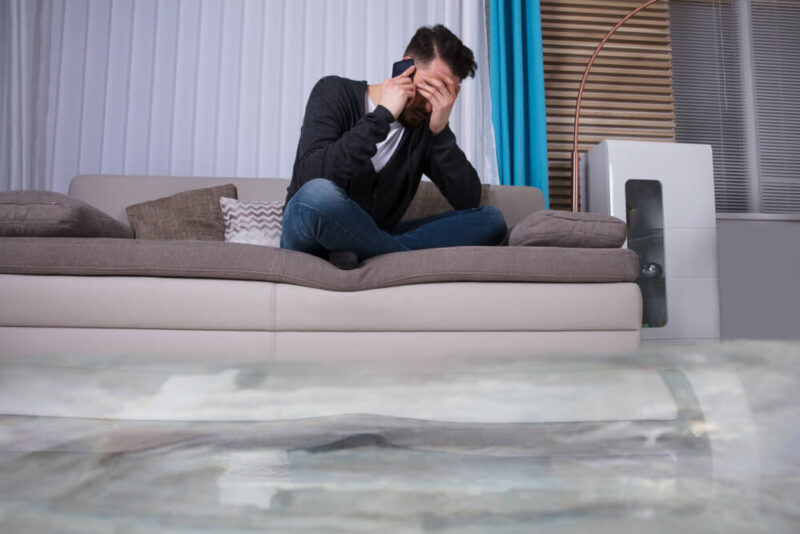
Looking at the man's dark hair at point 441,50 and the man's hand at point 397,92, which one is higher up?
the man's dark hair at point 441,50

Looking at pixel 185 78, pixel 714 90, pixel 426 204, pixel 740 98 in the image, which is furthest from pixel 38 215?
pixel 740 98

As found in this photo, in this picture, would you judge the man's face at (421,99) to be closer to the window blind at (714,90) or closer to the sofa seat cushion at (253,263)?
the sofa seat cushion at (253,263)

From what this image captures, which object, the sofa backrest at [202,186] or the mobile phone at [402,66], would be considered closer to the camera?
the mobile phone at [402,66]

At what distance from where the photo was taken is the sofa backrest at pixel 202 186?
2.26 metres

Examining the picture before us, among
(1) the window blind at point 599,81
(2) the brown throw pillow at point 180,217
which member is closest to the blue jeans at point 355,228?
(2) the brown throw pillow at point 180,217

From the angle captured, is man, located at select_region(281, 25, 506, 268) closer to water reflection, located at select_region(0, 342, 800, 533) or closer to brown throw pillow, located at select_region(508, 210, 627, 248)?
brown throw pillow, located at select_region(508, 210, 627, 248)

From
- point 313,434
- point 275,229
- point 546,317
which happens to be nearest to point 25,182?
point 275,229

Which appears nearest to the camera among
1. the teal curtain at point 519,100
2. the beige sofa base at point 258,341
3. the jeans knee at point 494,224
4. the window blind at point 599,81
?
the beige sofa base at point 258,341

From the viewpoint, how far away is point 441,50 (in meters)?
1.59

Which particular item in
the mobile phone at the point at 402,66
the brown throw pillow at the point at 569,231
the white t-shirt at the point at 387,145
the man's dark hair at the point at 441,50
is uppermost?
the man's dark hair at the point at 441,50

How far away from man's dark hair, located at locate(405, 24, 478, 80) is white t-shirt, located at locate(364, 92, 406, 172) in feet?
0.81

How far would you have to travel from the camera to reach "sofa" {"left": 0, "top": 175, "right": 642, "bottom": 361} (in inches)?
53.6

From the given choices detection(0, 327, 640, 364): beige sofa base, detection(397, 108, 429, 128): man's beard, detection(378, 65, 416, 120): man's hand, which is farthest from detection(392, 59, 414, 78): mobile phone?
detection(0, 327, 640, 364): beige sofa base

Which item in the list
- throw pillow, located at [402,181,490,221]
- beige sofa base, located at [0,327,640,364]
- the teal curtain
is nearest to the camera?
beige sofa base, located at [0,327,640,364]
